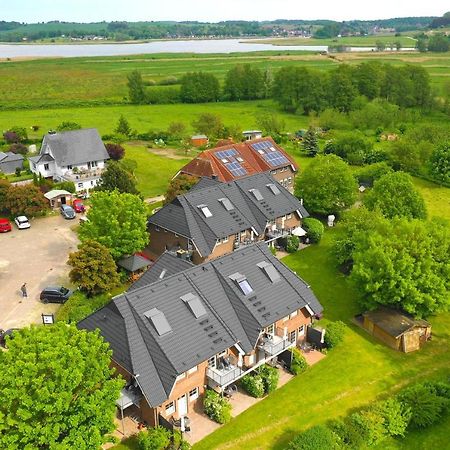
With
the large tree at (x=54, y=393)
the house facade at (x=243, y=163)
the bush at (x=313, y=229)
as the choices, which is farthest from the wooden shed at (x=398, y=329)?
the house facade at (x=243, y=163)

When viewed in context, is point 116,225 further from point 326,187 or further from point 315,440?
point 326,187

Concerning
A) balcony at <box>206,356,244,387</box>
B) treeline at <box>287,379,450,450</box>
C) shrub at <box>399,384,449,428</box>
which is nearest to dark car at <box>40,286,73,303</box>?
balcony at <box>206,356,244,387</box>

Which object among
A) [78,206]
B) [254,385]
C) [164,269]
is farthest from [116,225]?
[78,206]

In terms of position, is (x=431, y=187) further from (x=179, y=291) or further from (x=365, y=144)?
(x=179, y=291)

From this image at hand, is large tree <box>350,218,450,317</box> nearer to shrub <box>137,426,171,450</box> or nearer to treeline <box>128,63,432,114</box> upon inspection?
shrub <box>137,426,171,450</box>

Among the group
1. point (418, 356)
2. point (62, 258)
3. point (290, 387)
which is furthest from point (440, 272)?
point (62, 258)

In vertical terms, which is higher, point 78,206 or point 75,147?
point 75,147

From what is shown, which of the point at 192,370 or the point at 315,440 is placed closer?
the point at 315,440
